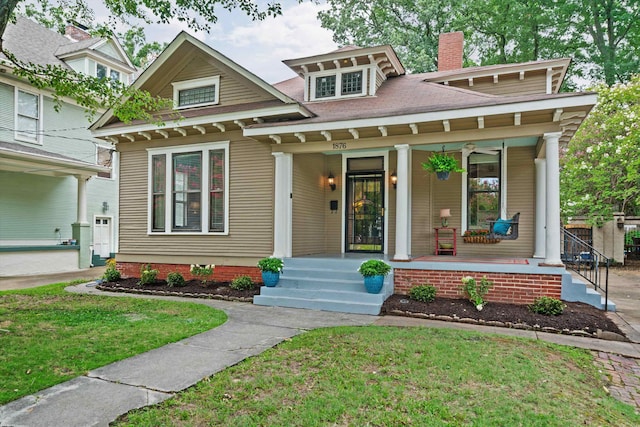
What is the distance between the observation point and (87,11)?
26.6 feet

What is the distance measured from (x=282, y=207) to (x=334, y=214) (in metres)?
1.86

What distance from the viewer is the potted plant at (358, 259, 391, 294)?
22.6ft

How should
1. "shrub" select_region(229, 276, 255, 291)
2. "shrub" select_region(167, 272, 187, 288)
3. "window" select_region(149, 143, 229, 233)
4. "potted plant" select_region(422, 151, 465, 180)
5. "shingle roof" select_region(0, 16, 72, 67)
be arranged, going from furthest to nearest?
"shingle roof" select_region(0, 16, 72, 67) < "window" select_region(149, 143, 229, 233) < "shrub" select_region(167, 272, 187, 288) < "shrub" select_region(229, 276, 255, 291) < "potted plant" select_region(422, 151, 465, 180)

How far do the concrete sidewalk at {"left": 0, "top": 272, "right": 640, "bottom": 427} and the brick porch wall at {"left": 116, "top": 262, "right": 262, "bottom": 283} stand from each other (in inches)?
64.7

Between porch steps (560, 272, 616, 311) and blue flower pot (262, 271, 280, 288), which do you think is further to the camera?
blue flower pot (262, 271, 280, 288)

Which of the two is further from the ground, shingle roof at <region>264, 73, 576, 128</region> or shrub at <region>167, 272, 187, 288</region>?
shingle roof at <region>264, 73, 576, 128</region>

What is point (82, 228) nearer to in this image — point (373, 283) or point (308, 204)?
point (308, 204)

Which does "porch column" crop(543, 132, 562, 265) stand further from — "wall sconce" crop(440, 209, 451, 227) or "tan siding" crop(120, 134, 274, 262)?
"tan siding" crop(120, 134, 274, 262)

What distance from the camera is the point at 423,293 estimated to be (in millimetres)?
7074

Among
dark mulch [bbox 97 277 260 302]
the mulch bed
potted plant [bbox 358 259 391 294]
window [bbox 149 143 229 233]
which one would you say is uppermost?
window [bbox 149 143 229 233]

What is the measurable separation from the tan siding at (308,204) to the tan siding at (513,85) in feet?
14.1

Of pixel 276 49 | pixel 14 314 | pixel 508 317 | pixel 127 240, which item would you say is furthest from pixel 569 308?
pixel 276 49

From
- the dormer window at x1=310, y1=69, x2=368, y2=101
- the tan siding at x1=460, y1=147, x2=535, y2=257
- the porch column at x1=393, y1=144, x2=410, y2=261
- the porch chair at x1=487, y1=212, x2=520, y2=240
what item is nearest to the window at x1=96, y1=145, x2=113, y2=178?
the dormer window at x1=310, y1=69, x2=368, y2=101

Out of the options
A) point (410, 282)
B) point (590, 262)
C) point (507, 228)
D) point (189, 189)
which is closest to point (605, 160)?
point (590, 262)
